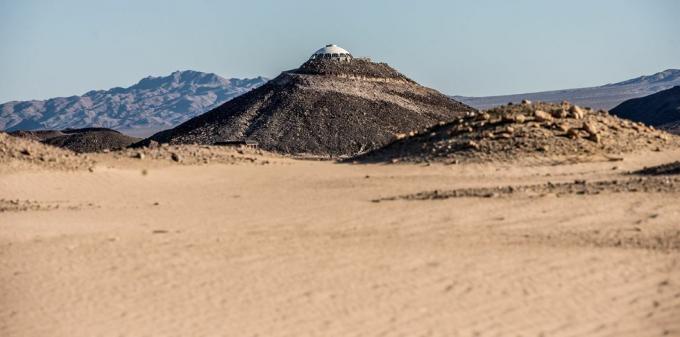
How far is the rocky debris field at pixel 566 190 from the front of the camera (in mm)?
19859

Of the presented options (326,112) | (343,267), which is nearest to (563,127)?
(343,267)

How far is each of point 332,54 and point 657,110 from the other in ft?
181

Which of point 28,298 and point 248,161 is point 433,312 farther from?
point 248,161

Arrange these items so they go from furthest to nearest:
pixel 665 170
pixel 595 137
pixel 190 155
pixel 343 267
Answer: pixel 190 155, pixel 595 137, pixel 665 170, pixel 343 267

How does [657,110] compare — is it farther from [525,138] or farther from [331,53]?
[525,138]

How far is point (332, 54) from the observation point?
231 feet

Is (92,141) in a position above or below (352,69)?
below

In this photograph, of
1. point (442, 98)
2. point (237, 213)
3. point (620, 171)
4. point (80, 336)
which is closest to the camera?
point (80, 336)

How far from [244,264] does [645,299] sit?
590 centimetres

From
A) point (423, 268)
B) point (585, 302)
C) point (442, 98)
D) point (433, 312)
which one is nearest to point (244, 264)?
point (423, 268)

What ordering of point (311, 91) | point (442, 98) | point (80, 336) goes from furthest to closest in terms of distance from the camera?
point (442, 98) → point (311, 91) → point (80, 336)

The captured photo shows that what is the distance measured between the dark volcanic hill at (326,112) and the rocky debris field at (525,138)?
705 inches

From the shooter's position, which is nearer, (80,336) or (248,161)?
(80,336)

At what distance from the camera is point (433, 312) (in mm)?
11148
